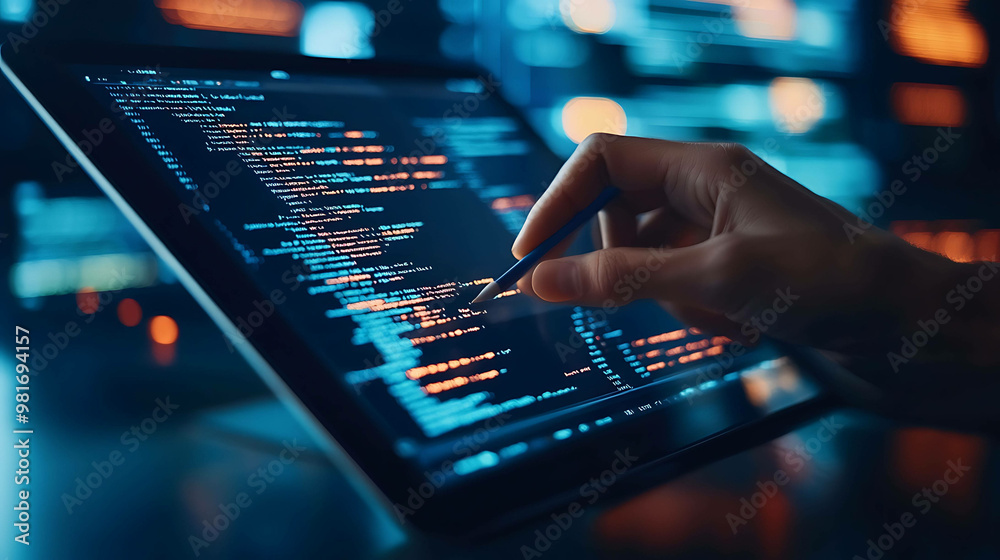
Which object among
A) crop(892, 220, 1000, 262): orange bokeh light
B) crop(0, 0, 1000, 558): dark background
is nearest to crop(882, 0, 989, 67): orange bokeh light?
crop(0, 0, 1000, 558): dark background

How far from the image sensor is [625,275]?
504 millimetres

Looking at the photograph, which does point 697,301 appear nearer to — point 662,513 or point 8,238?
point 662,513

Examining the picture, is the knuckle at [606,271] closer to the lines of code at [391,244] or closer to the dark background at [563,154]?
the lines of code at [391,244]

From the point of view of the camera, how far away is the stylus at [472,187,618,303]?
0.50 metres

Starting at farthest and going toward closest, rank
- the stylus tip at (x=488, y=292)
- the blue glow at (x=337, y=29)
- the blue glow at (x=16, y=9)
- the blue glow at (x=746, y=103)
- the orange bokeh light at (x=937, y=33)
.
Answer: the orange bokeh light at (x=937, y=33), the blue glow at (x=746, y=103), the blue glow at (x=337, y=29), the blue glow at (x=16, y=9), the stylus tip at (x=488, y=292)

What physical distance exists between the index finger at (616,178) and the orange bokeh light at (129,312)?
523mm

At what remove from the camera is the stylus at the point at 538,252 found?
50cm

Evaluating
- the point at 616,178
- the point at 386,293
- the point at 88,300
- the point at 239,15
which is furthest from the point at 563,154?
the point at 88,300

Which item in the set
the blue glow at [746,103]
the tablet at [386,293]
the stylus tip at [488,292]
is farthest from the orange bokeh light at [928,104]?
the stylus tip at [488,292]

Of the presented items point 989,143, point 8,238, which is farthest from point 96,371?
point 989,143

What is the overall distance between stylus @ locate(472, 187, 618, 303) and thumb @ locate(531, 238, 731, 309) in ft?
0.05

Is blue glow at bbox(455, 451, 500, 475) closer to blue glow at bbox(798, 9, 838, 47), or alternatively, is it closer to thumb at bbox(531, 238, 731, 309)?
thumb at bbox(531, 238, 731, 309)

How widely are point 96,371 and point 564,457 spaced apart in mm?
557

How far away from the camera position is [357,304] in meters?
0.44
